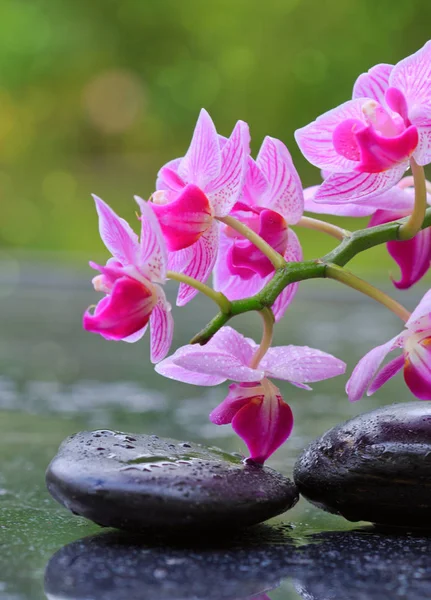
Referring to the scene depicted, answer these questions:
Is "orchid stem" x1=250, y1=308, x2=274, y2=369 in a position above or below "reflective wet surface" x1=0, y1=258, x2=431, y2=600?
above

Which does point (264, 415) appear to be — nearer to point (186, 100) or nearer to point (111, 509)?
point (111, 509)

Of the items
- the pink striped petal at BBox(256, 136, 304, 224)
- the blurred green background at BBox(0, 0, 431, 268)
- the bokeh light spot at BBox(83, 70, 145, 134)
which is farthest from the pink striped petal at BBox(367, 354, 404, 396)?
the bokeh light spot at BBox(83, 70, 145, 134)

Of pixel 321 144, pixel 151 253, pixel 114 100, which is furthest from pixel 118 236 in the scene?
pixel 114 100

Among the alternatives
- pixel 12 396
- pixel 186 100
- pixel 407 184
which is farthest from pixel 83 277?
pixel 186 100

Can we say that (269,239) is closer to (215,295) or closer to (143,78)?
(215,295)

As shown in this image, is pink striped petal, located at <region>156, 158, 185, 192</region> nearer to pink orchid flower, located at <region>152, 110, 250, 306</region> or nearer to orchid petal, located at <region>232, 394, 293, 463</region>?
pink orchid flower, located at <region>152, 110, 250, 306</region>

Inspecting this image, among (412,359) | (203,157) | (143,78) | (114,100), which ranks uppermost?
(143,78)
